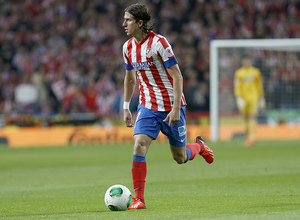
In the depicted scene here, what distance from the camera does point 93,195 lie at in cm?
798

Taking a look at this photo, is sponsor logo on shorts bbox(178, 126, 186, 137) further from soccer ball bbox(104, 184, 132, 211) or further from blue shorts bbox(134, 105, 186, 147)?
soccer ball bbox(104, 184, 132, 211)

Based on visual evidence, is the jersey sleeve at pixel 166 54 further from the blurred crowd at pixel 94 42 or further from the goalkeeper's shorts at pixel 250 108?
the blurred crowd at pixel 94 42

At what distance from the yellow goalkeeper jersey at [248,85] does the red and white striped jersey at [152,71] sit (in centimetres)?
1113

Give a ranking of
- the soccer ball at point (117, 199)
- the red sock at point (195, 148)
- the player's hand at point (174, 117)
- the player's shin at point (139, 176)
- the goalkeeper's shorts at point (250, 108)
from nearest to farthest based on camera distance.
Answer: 1. the soccer ball at point (117, 199)
2. the player's shin at point (139, 176)
3. the player's hand at point (174, 117)
4. the red sock at point (195, 148)
5. the goalkeeper's shorts at point (250, 108)

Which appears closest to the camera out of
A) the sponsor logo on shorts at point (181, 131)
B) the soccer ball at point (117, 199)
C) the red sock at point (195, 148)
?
the soccer ball at point (117, 199)

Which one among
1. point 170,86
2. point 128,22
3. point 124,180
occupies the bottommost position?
point 124,180

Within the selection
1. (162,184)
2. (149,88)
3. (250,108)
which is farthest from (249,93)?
(149,88)

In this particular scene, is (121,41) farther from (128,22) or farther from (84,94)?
(128,22)

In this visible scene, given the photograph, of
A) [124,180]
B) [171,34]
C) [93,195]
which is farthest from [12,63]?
[93,195]

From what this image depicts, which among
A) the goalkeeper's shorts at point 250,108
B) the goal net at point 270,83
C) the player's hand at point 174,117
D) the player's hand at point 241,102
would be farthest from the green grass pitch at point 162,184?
the goal net at point 270,83

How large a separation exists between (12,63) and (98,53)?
3386 mm

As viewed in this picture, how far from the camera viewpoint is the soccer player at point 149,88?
6566 millimetres

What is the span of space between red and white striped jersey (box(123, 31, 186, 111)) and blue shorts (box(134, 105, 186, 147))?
0.25 ft

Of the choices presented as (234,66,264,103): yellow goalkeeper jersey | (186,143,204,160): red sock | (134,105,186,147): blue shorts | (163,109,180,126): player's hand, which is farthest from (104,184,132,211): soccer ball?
(234,66,264,103): yellow goalkeeper jersey
